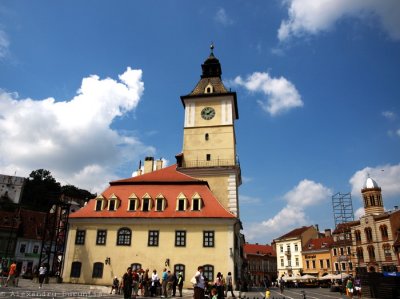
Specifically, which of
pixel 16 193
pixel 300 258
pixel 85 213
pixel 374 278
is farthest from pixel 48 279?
pixel 16 193

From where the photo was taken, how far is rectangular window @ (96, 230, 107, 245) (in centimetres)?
3203

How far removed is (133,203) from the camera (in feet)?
110

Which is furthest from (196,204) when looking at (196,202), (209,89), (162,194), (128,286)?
(209,89)

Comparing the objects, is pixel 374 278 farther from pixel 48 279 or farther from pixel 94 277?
pixel 48 279

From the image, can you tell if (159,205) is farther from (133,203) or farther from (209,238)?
(209,238)

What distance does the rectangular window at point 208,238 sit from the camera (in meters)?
30.6

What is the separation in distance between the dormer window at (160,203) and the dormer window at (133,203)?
84.2 inches

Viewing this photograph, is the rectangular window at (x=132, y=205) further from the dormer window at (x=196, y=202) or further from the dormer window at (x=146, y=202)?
the dormer window at (x=196, y=202)

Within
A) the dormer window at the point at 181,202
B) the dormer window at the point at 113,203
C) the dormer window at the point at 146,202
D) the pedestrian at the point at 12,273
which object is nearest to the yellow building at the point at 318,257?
the dormer window at the point at 181,202

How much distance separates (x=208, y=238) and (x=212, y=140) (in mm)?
14076

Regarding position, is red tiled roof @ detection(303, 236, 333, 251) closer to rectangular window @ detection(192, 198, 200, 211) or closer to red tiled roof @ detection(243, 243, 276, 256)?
red tiled roof @ detection(243, 243, 276, 256)

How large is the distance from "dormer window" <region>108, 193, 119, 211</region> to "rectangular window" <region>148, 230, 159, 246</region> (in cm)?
474

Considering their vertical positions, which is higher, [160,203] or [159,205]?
[160,203]

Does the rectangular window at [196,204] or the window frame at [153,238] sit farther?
the rectangular window at [196,204]
